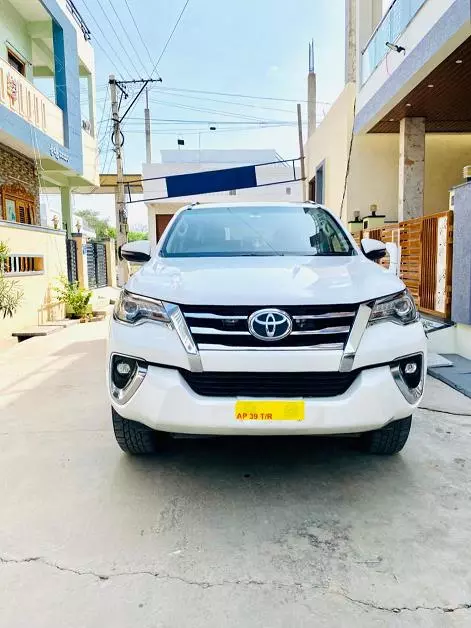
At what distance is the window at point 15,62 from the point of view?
36.6 ft

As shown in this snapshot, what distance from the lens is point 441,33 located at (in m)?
7.21

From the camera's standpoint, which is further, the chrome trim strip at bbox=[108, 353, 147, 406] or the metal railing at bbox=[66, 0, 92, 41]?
the metal railing at bbox=[66, 0, 92, 41]

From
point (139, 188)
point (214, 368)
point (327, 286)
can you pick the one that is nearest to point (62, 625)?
point (214, 368)

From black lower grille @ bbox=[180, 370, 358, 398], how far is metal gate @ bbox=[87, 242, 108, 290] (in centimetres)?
1500

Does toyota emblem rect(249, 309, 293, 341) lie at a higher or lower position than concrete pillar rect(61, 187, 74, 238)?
lower

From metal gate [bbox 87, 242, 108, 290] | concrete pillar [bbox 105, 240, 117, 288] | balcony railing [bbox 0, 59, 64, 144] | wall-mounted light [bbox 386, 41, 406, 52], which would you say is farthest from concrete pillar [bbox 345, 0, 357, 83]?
concrete pillar [bbox 105, 240, 117, 288]

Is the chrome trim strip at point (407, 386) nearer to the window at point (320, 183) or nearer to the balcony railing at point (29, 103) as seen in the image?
the balcony railing at point (29, 103)

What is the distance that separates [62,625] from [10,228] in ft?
23.8

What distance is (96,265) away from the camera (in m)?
18.4

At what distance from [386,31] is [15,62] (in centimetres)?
802

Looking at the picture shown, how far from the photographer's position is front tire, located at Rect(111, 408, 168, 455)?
2.90 meters

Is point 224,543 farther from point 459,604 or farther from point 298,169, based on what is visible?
point 298,169

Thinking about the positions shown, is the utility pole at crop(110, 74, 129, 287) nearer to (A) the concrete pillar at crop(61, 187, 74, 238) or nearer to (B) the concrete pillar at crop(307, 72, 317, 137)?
(A) the concrete pillar at crop(61, 187, 74, 238)

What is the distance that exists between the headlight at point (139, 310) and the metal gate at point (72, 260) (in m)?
9.87
